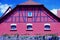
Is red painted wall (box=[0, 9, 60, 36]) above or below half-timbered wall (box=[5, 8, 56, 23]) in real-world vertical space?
below

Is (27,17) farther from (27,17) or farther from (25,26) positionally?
(25,26)

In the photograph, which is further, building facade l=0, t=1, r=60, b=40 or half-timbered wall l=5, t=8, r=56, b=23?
half-timbered wall l=5, t=8, r=56, b=23

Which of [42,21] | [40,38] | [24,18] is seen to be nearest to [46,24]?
[42,21]

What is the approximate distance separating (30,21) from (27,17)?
2.77ft

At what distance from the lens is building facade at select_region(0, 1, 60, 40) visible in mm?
36812

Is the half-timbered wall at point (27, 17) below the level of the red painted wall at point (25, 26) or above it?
above

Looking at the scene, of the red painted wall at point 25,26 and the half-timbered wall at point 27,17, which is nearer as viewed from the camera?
the red painted wall at point 25,26

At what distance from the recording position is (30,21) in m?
37.2

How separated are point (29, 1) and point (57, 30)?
685 cm

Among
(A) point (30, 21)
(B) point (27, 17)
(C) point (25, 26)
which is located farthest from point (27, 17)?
(C) point (25, 26)

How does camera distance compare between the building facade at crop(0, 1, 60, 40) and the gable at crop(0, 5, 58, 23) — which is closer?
the building facade at crop(0, 1, 60, 40)

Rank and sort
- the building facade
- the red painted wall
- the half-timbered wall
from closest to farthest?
the red painted wall < the building facade < the half-timbered wall

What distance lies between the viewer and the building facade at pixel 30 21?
3681cm

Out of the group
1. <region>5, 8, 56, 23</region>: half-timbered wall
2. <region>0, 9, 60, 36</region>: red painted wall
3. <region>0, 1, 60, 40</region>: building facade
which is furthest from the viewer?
<region>5, 8, 56, 23</region>: half-timbered wall
